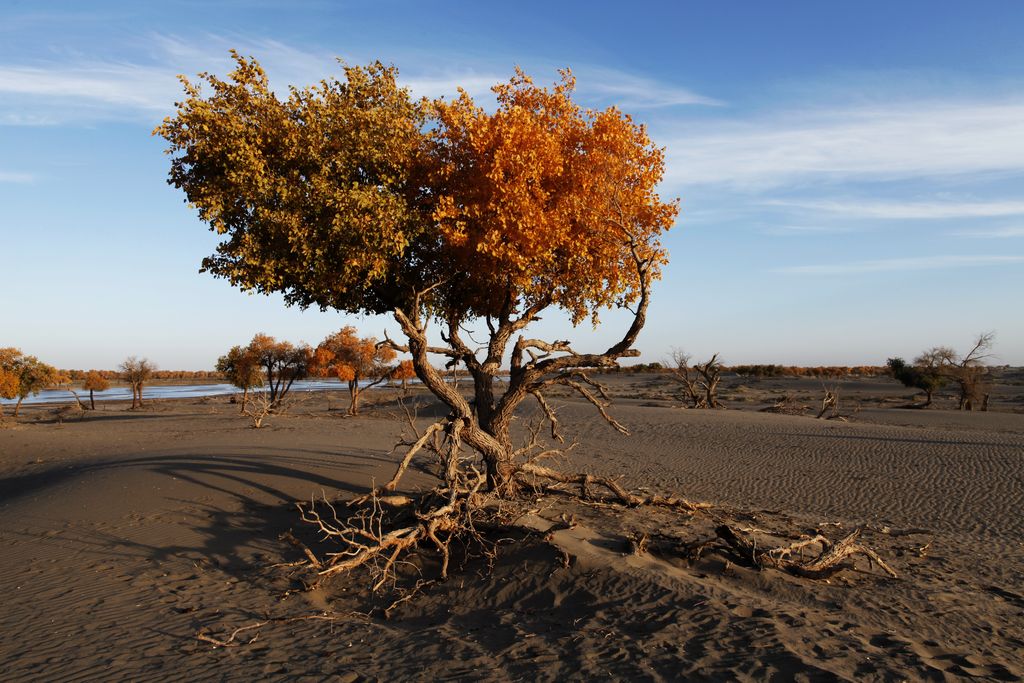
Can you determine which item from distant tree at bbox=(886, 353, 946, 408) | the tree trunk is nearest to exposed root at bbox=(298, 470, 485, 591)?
the tree trunk

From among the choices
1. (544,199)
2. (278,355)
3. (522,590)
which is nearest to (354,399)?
(278,355)

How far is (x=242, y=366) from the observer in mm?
39406

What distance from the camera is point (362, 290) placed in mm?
10914

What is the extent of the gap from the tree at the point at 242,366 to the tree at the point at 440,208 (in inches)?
1216

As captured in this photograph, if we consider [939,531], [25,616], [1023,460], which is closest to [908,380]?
[1023,460]

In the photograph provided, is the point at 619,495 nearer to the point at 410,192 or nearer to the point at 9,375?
the point at 410,192

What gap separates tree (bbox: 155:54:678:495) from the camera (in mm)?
9312

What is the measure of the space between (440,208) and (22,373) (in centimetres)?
3917

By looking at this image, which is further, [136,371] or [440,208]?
[136,371]

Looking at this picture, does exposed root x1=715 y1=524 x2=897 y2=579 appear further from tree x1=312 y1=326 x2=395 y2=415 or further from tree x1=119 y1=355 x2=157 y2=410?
tree x1=119 y1=355 x2=157 y2=410

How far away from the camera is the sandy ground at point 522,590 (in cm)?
577

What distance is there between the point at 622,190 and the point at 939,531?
8073 mm

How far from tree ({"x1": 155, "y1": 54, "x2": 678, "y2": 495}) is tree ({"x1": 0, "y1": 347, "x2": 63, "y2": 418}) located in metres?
35.7

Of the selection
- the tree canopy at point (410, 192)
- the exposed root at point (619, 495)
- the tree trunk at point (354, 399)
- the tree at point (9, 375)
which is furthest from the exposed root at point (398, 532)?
the tree at point (9, 375)
